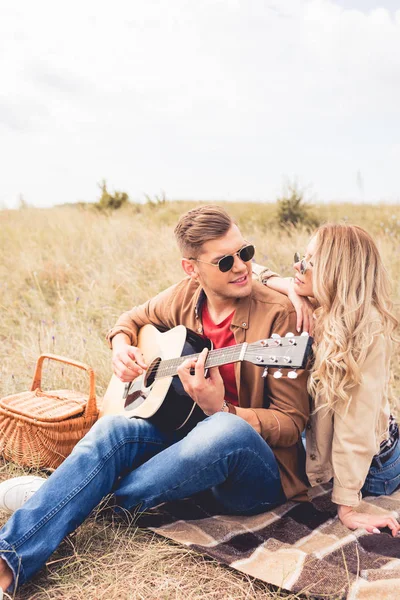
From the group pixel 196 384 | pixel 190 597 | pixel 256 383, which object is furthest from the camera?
pixel 256 383

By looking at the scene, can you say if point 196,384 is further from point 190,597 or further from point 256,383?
point 190,597

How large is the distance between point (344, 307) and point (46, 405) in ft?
6.26

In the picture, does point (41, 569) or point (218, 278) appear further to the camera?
point (218, 278)

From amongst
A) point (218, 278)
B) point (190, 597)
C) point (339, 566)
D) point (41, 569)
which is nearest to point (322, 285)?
point (218, 278)

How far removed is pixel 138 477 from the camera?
2.83m

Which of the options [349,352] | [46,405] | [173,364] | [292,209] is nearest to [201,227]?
[173,364]

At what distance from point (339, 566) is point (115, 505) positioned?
41.3 inches

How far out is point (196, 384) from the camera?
261cm

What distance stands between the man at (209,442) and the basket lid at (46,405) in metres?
0.50

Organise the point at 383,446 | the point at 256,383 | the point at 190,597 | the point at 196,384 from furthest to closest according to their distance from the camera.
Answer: the point at 383,446 < the point at 256,383 < the point at 196,384 < the point at 190,597

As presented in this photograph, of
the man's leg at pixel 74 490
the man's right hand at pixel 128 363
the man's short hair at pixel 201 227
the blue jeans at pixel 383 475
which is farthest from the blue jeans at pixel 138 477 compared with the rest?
the man's short hair at pixel 201 227

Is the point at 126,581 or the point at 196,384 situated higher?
the point at 196,384

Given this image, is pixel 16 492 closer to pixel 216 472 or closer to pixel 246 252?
pixel 216 472

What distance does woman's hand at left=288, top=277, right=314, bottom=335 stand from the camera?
2.76 meters
